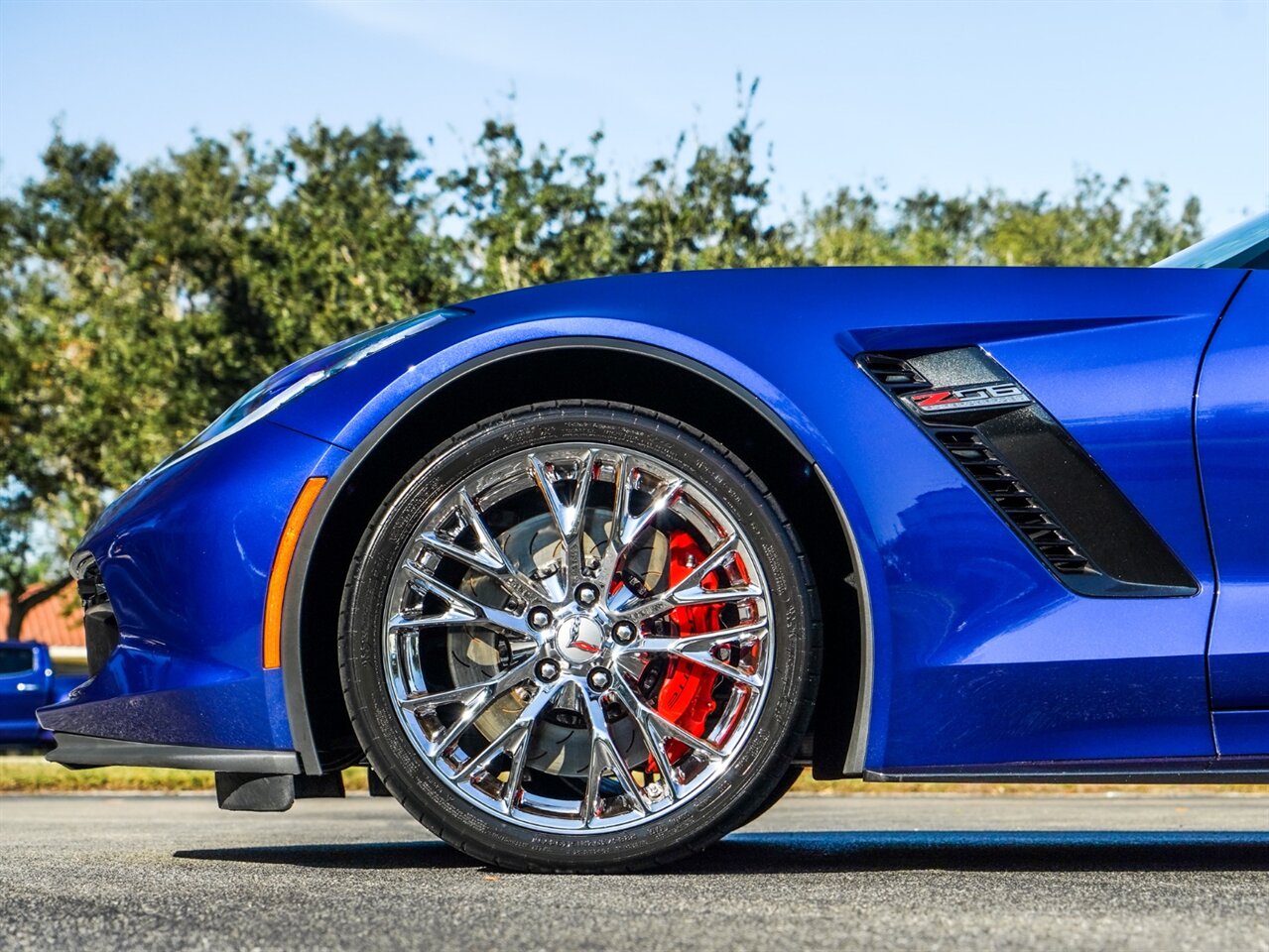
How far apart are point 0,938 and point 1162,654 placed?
6.27 feet

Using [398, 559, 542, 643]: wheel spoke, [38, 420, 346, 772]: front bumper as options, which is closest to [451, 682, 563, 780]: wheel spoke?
[398, 559, 542, 643]: wheel spoke

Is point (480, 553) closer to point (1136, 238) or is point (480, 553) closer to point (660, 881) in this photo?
point (660, 881)

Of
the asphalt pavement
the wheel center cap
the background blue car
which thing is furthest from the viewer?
the background blue car

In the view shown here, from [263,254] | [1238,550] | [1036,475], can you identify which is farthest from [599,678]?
[263,254]

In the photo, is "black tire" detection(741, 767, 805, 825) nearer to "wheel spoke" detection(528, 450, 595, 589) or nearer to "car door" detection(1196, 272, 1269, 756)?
"wheel spoke" detection(528, 450, 595, 589)

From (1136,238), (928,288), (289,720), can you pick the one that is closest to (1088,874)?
(928,288)

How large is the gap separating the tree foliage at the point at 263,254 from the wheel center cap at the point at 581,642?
45.4 feet

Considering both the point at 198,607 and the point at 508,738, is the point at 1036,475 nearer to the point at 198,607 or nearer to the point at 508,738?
the point at 508,738

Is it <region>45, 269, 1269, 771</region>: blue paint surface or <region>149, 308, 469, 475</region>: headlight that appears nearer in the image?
<region>45, 269, 1269, 771</region>: blue paint surface

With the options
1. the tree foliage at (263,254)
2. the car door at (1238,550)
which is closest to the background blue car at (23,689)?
the tree foliage at (263,254)

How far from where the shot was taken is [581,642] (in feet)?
8.71

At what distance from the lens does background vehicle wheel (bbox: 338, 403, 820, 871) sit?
2.62 m

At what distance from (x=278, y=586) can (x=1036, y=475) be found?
4.58 feet

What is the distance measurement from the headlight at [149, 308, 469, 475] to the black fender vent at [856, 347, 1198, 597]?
903 millimetres
